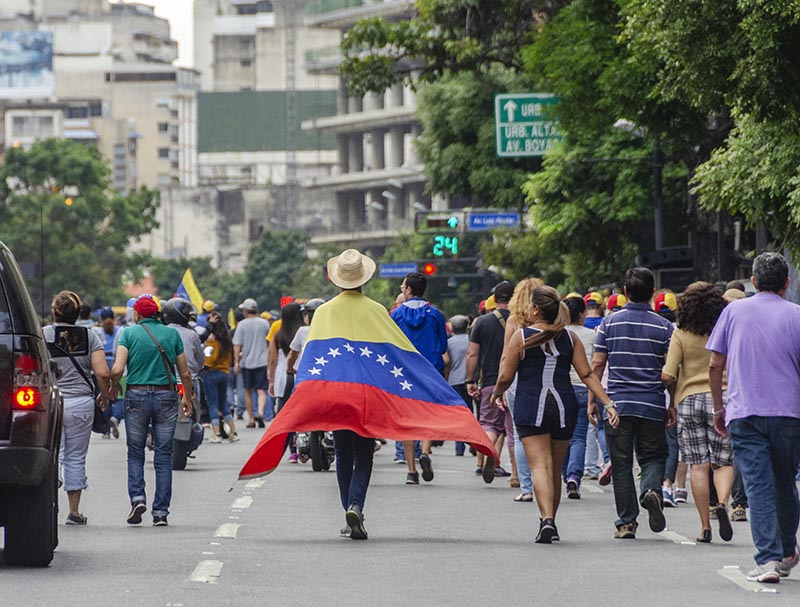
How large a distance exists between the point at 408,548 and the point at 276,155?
5467 inches

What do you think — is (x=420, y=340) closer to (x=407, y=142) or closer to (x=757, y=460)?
(x=757, y=460)

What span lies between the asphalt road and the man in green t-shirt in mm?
240

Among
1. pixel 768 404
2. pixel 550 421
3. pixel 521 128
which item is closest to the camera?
pixel 768 404

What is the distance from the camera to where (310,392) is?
13.5 metres

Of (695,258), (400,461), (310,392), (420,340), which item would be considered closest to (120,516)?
(310,392)

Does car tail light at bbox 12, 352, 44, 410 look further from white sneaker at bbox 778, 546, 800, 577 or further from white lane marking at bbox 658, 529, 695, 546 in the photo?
white lane marking at bbox 658, 529, 695, 546

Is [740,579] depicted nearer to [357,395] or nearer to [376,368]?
[357,395]

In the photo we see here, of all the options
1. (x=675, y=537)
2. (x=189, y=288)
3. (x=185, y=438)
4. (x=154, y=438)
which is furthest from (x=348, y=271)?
(x=189, y=288)

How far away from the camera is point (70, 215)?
8856 centimetres

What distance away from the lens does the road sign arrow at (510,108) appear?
117 ft

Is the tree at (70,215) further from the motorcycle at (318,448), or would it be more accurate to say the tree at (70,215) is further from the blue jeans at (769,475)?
the blue jeans at (769,475)

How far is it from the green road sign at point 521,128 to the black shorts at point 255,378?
6.97m

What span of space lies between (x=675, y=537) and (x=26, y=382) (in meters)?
4.71

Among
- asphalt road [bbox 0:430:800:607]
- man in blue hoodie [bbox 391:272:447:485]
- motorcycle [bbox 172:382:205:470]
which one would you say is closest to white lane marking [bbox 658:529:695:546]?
asphalt road [bbox 0:430:800:607]
